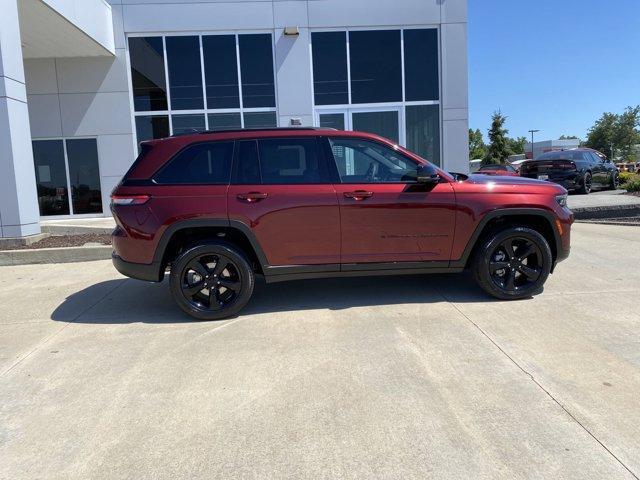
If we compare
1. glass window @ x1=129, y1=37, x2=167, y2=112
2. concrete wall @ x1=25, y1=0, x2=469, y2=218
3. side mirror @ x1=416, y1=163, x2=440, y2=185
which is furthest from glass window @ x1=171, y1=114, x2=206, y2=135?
side mirror @ x1=416, y1=163, x2=440, y2=185

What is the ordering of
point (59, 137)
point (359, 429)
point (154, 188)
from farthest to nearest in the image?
point (59, 137) → point (154, 188) → point (359, 429)

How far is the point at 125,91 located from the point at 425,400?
1320 cm

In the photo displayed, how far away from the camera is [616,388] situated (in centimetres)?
343

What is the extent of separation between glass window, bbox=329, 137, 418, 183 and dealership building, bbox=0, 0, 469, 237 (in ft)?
30.3

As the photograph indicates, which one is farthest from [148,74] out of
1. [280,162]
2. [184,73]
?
[280,162]

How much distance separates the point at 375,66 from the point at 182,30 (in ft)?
17.6

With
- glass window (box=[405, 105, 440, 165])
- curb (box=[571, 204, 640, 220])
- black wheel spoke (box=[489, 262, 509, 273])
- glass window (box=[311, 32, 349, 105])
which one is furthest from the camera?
glass window (box=[405, 105, 440, 165])

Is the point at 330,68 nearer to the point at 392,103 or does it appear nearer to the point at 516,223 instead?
the point at 392,103

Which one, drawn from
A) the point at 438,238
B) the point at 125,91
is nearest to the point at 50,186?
the point at 125,91

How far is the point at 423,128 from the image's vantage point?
1470cm

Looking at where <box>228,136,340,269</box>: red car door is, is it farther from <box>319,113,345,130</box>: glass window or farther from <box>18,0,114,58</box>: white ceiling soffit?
<box>319,113,345,130</box>: glass window

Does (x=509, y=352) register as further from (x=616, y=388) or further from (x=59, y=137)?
(x=59, y=137)

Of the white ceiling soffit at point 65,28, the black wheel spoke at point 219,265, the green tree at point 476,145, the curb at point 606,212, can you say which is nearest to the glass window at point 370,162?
the black wheel spoke at point 219,265

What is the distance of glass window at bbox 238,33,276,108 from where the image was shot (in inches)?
555
